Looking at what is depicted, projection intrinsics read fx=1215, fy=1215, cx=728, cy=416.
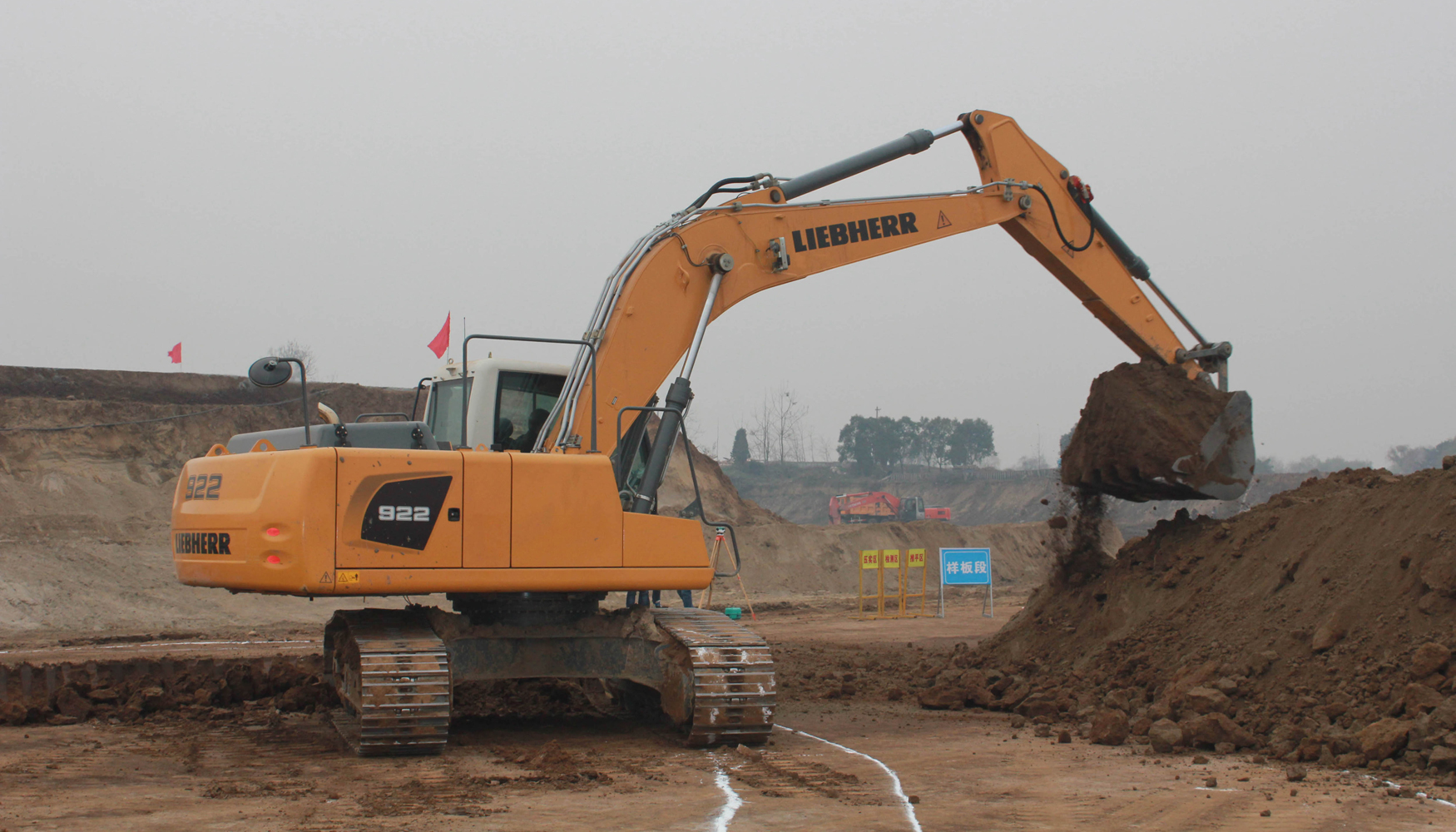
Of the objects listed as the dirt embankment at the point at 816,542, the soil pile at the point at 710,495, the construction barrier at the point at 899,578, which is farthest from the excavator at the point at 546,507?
the soil pile at the point at 710,495

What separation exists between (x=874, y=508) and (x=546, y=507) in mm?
57073

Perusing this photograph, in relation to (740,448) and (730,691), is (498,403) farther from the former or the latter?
(740,448)

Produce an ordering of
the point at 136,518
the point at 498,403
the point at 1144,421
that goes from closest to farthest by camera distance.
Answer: the point at 498,403 → the point at 1144,421 → the point at 136,518

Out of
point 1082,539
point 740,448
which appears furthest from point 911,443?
point 1082,539

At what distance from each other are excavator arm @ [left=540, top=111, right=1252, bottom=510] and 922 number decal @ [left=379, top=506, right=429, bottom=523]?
1.20 meters

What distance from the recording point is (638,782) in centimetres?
729

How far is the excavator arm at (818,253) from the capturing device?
9.21 meters

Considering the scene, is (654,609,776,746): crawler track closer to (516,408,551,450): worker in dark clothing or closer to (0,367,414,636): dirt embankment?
(516,408,551,450): worker in dark clothing

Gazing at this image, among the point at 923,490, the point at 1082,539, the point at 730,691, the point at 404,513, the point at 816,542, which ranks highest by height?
the point at 923,490

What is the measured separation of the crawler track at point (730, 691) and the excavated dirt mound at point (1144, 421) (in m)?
4.79

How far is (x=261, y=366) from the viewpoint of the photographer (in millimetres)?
7641

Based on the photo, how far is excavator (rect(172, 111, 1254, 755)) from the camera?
7719 millimetres

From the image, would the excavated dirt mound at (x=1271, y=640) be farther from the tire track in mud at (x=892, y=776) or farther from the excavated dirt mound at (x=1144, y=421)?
the tire track in mud at (x=892, y=776)

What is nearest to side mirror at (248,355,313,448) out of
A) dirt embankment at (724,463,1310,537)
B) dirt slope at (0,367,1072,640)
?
dirt slope at (0,367,1072,640)
